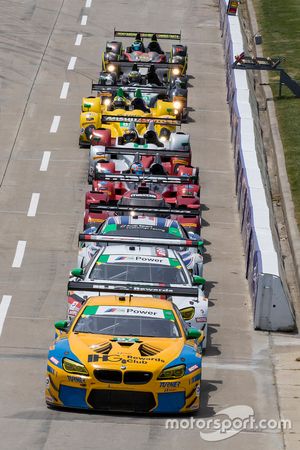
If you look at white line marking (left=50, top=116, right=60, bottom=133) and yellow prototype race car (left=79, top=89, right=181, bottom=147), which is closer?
yellow prototype race car (left=79, top=89, right=181, bottom=147)

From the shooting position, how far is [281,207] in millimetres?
33062

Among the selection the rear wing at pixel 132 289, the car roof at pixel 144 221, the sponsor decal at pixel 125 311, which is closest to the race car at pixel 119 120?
the car roof at pixel 144 221

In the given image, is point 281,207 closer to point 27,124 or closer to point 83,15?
point 27,124

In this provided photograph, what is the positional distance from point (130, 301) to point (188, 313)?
1628 mm

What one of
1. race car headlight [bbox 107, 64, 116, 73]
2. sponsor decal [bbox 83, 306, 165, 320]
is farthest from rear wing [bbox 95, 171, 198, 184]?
race car headlight [bbox 107, 64, 116, 73]

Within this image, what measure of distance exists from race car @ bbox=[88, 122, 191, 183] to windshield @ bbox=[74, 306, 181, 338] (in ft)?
35.8

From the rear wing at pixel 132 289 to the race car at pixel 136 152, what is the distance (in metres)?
9.18

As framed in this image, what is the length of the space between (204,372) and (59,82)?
2338 centimetres

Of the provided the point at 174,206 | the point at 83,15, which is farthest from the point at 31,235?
the point at 83,15

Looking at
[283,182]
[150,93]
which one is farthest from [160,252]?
[150,93]

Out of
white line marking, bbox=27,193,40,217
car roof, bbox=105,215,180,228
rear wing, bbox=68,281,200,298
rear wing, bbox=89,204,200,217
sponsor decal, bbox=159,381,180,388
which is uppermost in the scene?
white line marking, bbox=27,193,40,217

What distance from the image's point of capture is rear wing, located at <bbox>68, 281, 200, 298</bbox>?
73.7 feet

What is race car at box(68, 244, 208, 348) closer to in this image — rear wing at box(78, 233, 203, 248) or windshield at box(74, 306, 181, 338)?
rear wing at box(78, 233, 203, 248)

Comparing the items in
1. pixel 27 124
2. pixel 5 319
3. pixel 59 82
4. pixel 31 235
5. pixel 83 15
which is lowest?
pixel 5 319
